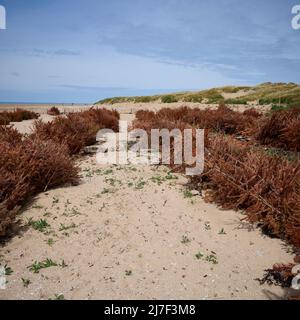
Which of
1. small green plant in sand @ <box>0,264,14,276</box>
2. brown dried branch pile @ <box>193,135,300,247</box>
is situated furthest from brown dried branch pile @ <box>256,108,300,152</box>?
small green plant in sand @ <box>0,264,14,276</box>

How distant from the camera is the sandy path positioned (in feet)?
9.60

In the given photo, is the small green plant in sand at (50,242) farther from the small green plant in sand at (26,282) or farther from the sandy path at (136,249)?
the small green plant in sand at (26,282)

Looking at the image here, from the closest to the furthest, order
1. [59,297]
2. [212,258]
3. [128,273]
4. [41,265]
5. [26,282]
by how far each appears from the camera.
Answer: [59,297] → [26,282] → [128,273] → [41,265] → [212,258]

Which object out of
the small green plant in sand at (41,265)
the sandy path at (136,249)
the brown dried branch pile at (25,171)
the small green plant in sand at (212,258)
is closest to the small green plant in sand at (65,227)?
the sandy path at (136,249)

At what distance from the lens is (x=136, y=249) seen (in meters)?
3.55

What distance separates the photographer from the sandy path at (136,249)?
9.60ft

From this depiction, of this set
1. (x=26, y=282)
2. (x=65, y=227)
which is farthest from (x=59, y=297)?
(x=65, y=227)

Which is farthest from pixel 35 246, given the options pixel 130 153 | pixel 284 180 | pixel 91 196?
pixel 130 153

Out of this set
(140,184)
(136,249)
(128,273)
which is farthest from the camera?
(140,184)

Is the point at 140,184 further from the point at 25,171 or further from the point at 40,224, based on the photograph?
the point at 40,224

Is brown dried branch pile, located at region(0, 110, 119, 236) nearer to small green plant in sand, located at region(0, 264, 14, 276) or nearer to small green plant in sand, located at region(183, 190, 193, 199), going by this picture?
small green plant in sand, located at region(0, 264, 14, 276)

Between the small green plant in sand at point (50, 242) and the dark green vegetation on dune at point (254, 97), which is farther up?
the dark green vegetation on dune at point (254, 97)

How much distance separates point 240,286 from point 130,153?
5110 mm
